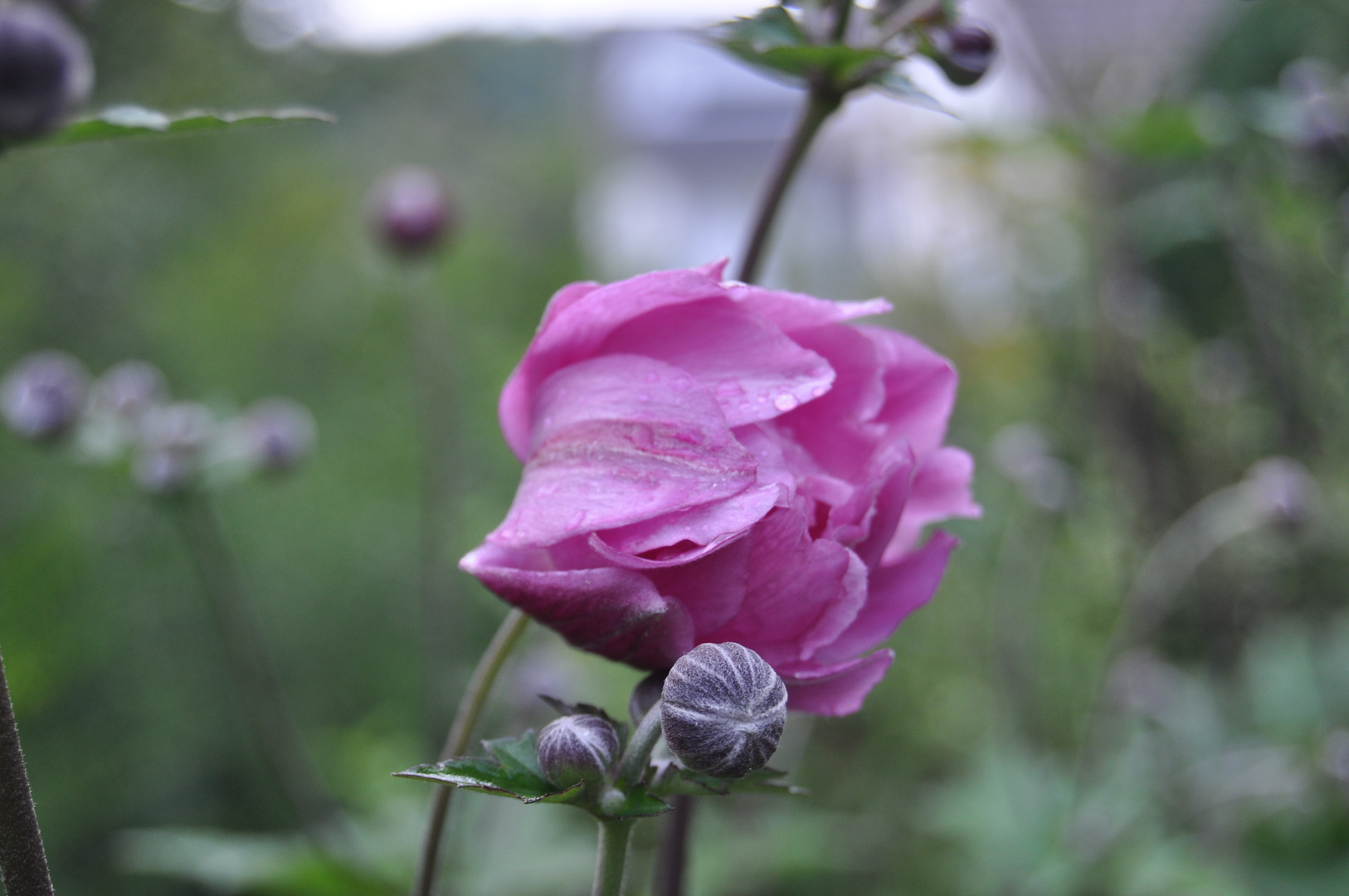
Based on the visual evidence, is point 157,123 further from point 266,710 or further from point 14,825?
point 266,710

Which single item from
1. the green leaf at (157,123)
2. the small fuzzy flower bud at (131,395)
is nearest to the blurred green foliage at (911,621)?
the small fuzzy flower bud at (131,395)

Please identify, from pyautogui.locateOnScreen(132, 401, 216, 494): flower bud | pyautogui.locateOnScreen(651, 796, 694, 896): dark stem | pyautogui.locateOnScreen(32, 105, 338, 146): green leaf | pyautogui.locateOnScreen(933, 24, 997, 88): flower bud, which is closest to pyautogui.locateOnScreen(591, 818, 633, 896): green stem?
pyautogui.locateOnScreen(651, 796, 694, 896): dark stem

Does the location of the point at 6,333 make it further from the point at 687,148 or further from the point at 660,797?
the point at 687,148

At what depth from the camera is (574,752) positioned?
36 centimetres

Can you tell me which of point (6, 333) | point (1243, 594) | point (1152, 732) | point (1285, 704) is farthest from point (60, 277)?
point (1243, 594)

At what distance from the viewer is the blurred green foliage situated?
51.1 inches

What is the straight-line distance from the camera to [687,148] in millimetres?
12852

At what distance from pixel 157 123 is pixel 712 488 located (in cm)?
24

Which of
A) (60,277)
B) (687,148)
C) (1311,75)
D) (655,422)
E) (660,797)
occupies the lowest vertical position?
(687,148)

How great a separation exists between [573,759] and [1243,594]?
2290 mm

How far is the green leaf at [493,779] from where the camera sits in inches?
13.3

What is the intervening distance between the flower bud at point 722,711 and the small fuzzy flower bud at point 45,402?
0.94 metres

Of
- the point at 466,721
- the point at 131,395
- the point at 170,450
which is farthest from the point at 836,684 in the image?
the point at 131,395

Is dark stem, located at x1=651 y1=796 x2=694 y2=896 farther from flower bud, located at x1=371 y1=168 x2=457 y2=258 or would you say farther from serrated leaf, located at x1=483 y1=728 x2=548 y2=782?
flower bud, located at x1=371 y1=168 x2=457 y2=258
